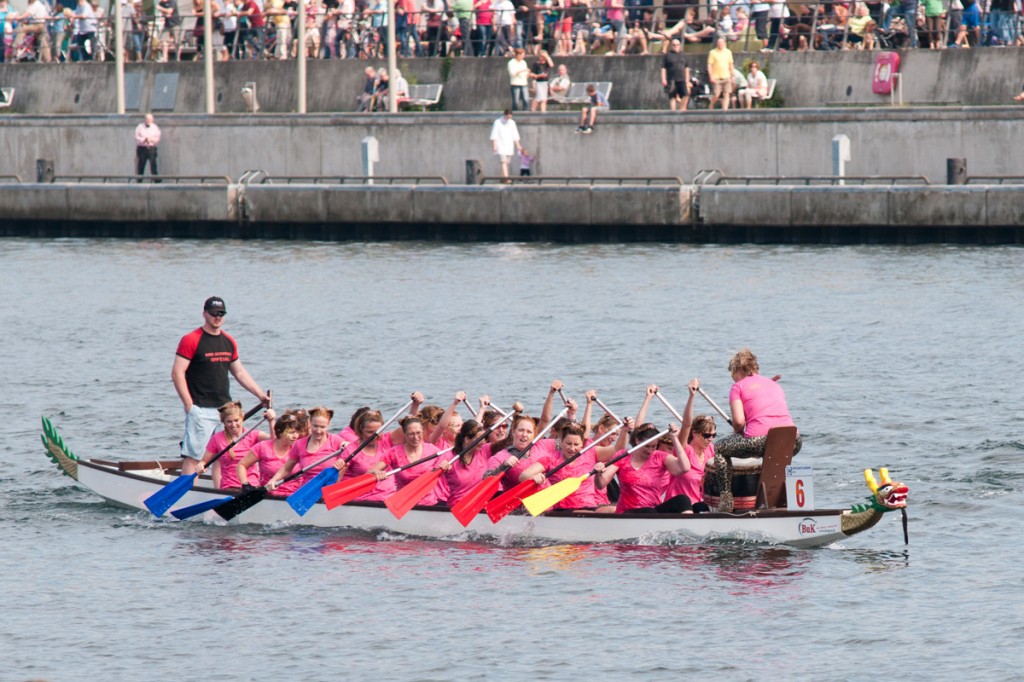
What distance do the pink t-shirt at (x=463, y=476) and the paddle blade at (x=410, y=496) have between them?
6.7 inches

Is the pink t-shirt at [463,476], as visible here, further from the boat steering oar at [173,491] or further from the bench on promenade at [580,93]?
the bench on promenade at [580,93]

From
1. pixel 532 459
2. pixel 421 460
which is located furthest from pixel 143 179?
pixel 532 459

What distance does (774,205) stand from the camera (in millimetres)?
38312

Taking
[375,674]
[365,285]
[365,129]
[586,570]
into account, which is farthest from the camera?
[365,129]

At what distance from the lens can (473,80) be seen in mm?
43312

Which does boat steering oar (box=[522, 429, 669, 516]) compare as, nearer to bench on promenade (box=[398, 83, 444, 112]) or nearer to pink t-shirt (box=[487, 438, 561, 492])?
pink t-shirt (box=[487, 438, 561, 492])

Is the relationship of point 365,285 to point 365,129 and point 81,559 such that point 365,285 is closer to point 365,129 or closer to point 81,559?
point 365,129

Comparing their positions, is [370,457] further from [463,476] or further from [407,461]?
[463,476]

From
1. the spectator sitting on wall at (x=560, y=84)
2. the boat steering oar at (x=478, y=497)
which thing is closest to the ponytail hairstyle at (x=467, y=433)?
the boat steering oar at (x=478, y=497)

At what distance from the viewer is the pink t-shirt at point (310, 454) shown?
18.7 meters

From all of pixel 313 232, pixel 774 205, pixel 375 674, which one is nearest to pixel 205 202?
pixel 313 232

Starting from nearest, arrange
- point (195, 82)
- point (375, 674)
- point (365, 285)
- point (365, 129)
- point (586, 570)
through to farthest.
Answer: point (375, 674), point (586, 570), point (365, 285), point (365, 129), point (195, 82)

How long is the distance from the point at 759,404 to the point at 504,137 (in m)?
24.0

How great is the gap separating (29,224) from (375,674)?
109ft
